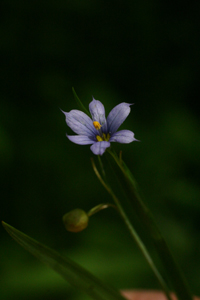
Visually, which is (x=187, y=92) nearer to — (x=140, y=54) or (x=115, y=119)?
(x=140, y=54)

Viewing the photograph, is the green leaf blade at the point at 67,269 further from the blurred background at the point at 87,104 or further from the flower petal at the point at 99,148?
the blurred background at the point at 87,104

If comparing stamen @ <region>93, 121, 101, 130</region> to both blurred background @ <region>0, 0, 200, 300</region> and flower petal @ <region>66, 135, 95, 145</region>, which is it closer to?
flower petal @ <region>66, 135, 95, 145</region>

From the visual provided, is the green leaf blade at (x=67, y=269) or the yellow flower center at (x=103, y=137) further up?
the yellow flower center at (x=103, y=137)

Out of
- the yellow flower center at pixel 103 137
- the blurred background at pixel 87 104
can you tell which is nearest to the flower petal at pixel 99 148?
the yellow flower center at pixel 103 137

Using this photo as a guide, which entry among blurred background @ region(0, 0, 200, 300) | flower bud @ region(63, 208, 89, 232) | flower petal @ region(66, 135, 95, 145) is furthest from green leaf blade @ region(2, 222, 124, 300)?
blurred background @ region(0, 0, 200, 300)

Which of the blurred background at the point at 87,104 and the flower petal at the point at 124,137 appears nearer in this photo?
the flower petal at the point at 124,137

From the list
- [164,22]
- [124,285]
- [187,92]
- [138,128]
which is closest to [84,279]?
[124,285]

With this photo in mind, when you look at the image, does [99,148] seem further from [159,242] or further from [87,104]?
[87,104]
